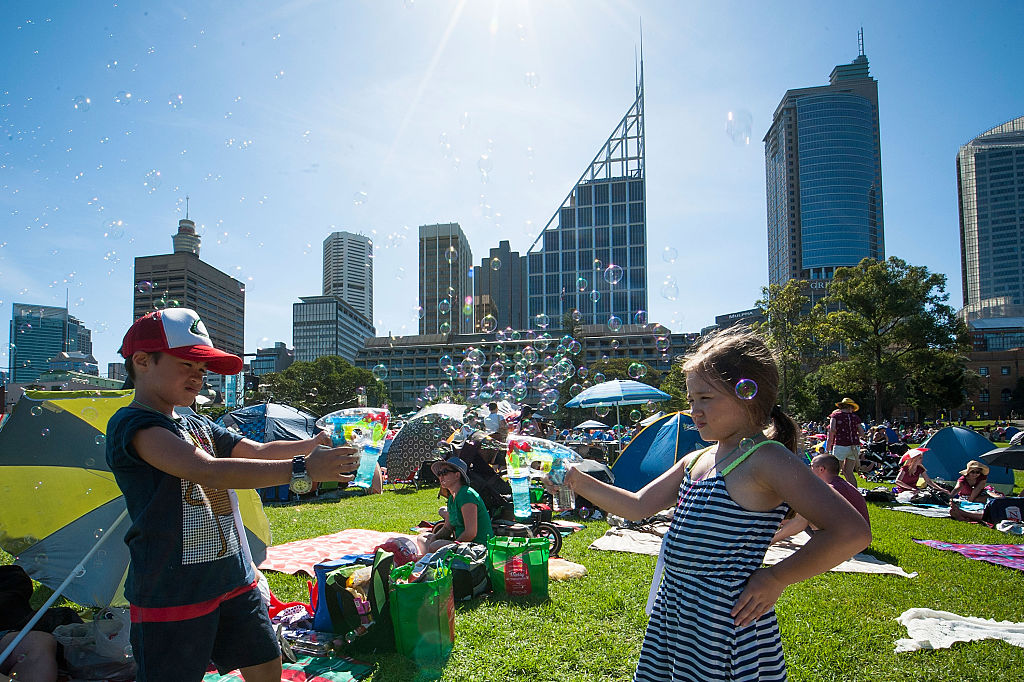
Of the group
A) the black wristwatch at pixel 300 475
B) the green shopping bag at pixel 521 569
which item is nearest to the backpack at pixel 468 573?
the green shopping bag at pixel 521 569

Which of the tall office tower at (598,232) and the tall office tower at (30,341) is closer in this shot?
the tall office tower at (30,341)

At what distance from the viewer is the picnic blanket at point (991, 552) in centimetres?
618

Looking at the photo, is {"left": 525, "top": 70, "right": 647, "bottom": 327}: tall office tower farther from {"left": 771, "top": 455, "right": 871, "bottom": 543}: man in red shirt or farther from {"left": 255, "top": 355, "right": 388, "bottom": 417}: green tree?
{"left": 771, "top": 455, "right": 871, "bottom": 543}: man in red shirt

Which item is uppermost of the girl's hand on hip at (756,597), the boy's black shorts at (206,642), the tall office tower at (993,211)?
the tall office tower at (993,211)

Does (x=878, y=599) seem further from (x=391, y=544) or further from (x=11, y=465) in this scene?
(x=11, y=465)

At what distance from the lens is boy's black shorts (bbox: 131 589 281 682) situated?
1.79 meters

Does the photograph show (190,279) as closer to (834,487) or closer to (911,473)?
(834,487)

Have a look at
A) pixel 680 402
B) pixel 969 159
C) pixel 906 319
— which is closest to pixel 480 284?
pixel 680 402

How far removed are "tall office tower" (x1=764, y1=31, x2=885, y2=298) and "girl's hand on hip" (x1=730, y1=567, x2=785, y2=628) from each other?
133118 mm

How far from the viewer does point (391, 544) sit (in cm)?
474

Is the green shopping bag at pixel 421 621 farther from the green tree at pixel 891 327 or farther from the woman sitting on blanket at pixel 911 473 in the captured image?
the green tree at pixel 891 327

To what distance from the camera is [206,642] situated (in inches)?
73.4

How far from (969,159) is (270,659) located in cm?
19285

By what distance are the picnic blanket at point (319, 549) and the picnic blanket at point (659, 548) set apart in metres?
2.44
